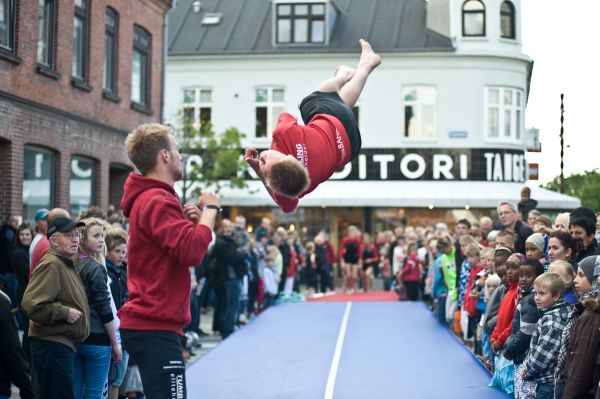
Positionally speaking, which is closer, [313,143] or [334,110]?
[313,143]

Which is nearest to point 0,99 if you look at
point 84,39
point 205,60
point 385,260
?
point 84,39

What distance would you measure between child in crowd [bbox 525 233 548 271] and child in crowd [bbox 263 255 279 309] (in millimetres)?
10424

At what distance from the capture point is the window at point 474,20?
1345 inches

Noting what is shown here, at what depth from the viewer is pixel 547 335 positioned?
7.72m

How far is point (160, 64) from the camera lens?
25.2 metres

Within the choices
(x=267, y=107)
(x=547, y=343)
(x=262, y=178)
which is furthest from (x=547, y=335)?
(x=267, y=107)

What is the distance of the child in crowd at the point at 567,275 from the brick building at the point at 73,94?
447 inches

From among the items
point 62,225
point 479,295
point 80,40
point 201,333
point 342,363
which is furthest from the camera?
point 80,40

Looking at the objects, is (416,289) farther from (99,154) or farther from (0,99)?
(0,99)

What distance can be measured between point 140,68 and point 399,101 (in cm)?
1282

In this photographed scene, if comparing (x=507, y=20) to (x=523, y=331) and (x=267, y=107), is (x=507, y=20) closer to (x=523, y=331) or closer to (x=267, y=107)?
(x=267, y=107)

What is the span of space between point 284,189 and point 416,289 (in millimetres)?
15454

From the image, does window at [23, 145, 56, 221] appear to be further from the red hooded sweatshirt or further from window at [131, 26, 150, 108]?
the red hooded sweatshirt

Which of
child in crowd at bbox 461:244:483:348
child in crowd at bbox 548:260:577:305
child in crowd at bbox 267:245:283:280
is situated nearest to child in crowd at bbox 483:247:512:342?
child in crowd at bbox 461:244:483:348
